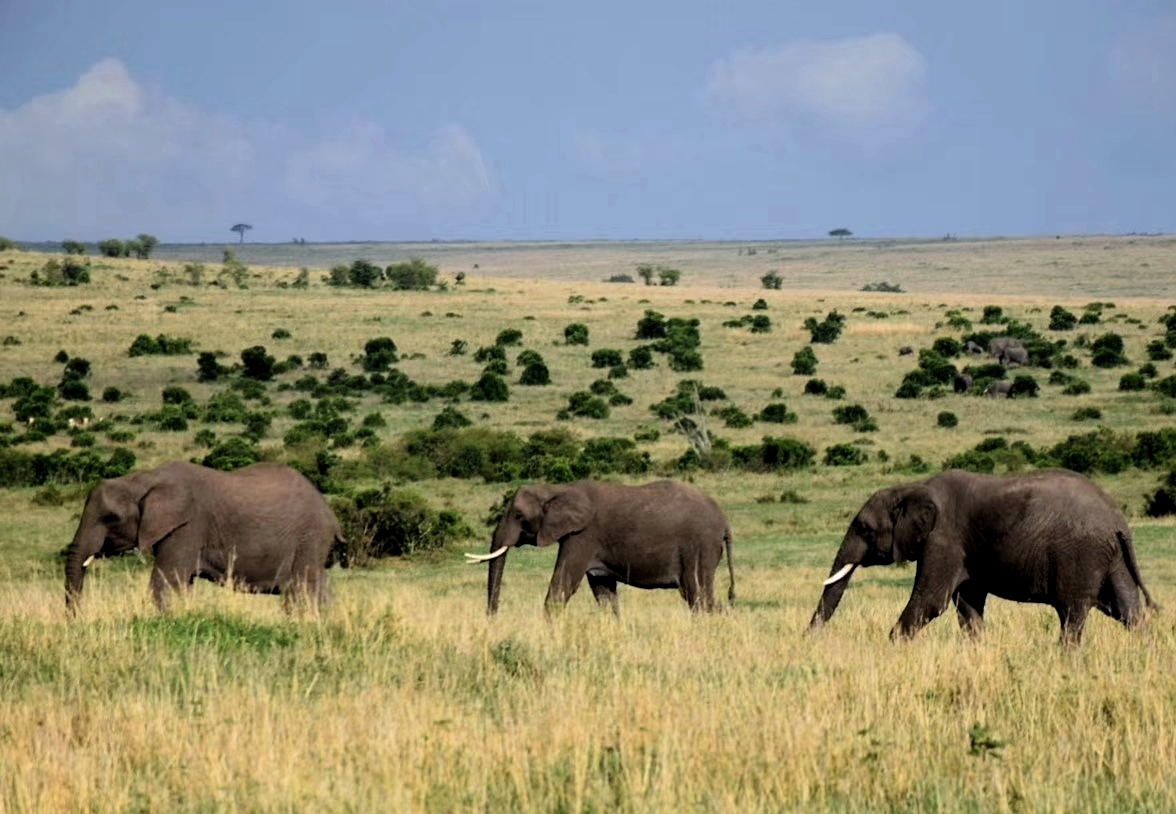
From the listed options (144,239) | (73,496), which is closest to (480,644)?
(73,496)

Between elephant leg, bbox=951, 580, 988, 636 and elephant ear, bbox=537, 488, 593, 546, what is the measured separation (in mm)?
4912

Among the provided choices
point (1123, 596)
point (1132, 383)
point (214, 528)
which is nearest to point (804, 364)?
point (1132, 383)

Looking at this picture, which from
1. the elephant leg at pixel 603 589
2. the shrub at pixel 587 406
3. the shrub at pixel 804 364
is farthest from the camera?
the shrub at pixel 804 364

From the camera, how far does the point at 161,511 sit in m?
15.3

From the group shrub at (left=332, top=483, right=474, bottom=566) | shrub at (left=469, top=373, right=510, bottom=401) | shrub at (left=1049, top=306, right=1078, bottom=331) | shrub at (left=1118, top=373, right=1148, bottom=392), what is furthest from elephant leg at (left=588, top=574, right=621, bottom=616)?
shrub at (left=1049, top=306, right=1078, bottom=331)

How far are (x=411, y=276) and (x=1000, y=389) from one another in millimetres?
61566

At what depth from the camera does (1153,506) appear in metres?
30.2

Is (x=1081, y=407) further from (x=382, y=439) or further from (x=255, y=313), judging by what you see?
(x=255, y=313)

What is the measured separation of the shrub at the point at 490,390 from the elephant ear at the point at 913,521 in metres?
39.5

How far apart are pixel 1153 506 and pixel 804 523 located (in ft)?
19.5

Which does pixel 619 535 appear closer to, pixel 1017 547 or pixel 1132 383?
pixel 1017 547

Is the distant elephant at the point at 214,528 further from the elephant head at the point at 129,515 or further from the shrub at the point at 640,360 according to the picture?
the shrub at the point at 640,360

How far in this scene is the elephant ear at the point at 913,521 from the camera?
1402 cm

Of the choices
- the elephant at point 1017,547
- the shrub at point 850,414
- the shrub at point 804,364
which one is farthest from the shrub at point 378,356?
the elephant at point 1017,547
